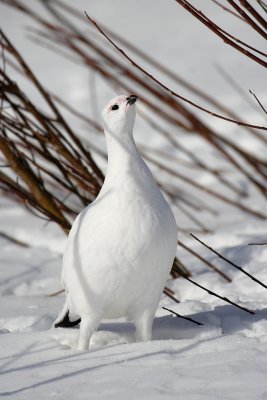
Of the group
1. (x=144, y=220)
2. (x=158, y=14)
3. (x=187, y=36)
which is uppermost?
(x=158, y=14)

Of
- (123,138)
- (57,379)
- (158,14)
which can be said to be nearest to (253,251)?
(123,138)

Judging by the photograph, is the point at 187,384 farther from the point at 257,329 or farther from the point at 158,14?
the point at 158,14

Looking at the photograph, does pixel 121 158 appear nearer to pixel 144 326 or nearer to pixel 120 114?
pixel 120 114

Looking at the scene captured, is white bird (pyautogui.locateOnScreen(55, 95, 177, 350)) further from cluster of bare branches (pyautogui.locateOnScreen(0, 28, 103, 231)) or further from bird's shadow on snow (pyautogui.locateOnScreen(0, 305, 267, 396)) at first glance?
cluster of bare branches (pyautogui.locateOnScreen(0, 28, 103, 231))

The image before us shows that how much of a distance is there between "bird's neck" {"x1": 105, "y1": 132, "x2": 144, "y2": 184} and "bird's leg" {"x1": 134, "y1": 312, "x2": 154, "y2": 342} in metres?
0.32

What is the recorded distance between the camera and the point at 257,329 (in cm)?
197

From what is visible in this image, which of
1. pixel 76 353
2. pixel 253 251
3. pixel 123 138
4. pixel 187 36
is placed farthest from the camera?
pixel 187 36

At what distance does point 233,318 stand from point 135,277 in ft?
1.19

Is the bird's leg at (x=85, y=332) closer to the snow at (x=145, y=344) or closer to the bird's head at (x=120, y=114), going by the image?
the snow at (x=145, y=344)

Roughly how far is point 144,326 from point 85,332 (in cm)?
14

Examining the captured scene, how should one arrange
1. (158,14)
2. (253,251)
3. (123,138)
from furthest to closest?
1. (158,14)
2. (253,251)
3. (123,138)

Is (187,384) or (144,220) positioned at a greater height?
(144,220)

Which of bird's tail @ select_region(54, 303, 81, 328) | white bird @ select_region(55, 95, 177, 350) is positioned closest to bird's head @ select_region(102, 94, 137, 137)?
white bird @ select_region(55, 95, 177, 350)

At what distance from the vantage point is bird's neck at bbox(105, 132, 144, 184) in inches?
74.6
